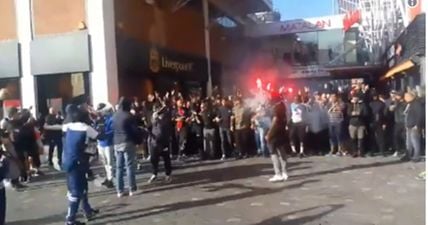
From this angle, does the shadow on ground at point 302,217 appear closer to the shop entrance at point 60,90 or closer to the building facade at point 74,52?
the building facade at point 74,52

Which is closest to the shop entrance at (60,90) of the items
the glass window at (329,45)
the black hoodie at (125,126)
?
the black hoodie at (125,126)

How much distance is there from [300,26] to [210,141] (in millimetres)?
22741

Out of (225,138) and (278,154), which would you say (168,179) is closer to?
(278,154)

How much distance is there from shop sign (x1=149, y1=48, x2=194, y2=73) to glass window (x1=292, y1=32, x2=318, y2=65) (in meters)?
19.2

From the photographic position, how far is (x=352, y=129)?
49.4 feet

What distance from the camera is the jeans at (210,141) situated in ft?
51.9

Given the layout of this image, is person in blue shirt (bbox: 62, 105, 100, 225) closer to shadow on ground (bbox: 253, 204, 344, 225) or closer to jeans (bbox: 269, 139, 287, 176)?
→ shadow on ground (bbox: 253, 204, 344, 225)

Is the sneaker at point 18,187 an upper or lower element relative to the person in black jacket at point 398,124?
lower

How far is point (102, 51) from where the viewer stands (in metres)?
17.8

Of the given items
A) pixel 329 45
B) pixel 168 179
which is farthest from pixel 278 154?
pixel 329 45

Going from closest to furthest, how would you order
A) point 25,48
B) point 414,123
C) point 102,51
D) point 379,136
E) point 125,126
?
point 125,126, point 414,123, point 379,136, point 102,51, point 25,48

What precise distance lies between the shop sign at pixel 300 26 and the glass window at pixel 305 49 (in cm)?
433

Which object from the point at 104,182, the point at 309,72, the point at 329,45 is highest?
the point at 329,45

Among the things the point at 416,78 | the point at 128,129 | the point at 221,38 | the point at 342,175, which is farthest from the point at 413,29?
the point at 221,38
